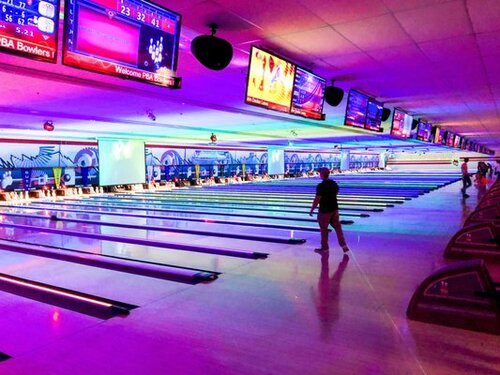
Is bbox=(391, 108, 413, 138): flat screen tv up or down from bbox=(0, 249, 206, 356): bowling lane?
up

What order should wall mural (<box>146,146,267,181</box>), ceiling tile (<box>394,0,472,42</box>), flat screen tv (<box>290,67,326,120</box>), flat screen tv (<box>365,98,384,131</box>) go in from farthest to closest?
wall mural (<box>146,146,267,181</box>)
flat screen tv (<box>365,98,384,131</box>)
flat screen tv (<box>290,67,326,120</box>)
ceiling tile (<box>394,0,472,42</box>)

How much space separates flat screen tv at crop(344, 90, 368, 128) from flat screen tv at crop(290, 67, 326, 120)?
1356 millimetres

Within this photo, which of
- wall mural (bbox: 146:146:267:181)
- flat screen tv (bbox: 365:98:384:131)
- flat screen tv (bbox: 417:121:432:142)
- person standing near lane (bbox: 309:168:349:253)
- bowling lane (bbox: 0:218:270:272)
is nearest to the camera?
bowling lane (bbox: 0:218:270:272)

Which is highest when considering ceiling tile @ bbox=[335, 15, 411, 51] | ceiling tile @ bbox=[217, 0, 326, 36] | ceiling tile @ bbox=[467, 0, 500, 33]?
ceiling tile @ bbox=[467, 0, 500, 33]

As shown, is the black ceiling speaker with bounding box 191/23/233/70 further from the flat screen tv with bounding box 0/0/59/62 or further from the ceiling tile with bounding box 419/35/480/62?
the ceiling tile with bounding box 419/35/480/62

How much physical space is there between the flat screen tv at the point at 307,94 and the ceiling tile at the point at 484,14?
2.14 m

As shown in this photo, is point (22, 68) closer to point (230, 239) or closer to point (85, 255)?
point (85, 255)

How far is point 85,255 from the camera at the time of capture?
18.5 feet

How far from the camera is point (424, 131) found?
12.7 meters

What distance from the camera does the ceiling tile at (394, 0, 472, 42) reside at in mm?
3855

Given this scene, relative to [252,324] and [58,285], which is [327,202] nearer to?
[252,324]

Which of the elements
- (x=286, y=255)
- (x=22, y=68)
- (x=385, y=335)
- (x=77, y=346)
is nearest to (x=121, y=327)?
(x=77, y=346)

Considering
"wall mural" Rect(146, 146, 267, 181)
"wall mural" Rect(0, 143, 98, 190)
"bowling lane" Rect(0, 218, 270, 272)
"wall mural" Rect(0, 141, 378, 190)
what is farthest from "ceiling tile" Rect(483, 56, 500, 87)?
"wall mural" Rect(146, 146, 267, 181)

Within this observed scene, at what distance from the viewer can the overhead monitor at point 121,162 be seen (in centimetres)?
1720
